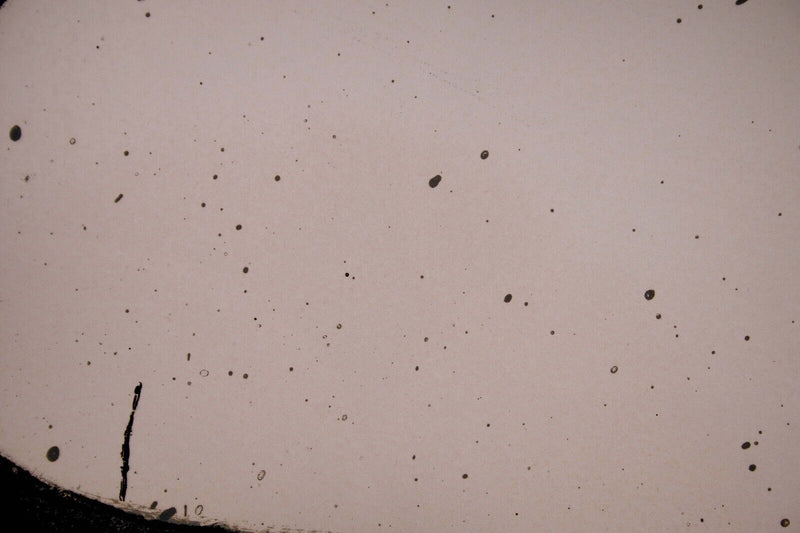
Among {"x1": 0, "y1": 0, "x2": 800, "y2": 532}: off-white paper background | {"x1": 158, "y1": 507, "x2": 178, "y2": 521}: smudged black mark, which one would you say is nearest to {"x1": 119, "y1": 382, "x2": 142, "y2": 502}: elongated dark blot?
{"x1": 0, "y1": 0, "x2": 800, "y2": 532}: off-white paper background

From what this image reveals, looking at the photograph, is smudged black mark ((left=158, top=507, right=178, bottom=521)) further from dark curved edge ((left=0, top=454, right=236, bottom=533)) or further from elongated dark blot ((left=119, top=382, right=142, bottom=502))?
elongated dark blot ((left=119, top=382, right=142, bottom=502))

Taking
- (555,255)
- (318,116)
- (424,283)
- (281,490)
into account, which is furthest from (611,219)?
(281,490)

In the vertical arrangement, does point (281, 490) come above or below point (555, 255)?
below

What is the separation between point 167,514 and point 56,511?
309mm

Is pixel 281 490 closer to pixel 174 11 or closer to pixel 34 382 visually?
pixel 34 382

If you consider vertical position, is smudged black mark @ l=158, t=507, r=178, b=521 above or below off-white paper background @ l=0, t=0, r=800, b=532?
below

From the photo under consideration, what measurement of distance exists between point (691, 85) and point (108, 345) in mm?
1863

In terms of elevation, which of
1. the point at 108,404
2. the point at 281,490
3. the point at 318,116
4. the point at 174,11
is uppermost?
the point at 174,11

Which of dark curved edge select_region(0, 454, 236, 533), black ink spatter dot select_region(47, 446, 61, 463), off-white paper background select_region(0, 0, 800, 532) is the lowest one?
dark curved edge select_region(0, 454, 236, 533)

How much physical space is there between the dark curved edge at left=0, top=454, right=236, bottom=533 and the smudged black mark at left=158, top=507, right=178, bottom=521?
11mm

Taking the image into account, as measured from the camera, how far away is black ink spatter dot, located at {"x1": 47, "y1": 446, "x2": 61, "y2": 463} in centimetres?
100

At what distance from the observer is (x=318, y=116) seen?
3.21 ft

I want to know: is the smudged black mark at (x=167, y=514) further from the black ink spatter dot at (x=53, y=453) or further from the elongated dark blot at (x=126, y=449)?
the black ink spatter dot at (x=53, y=453)

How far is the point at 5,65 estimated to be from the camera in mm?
959
